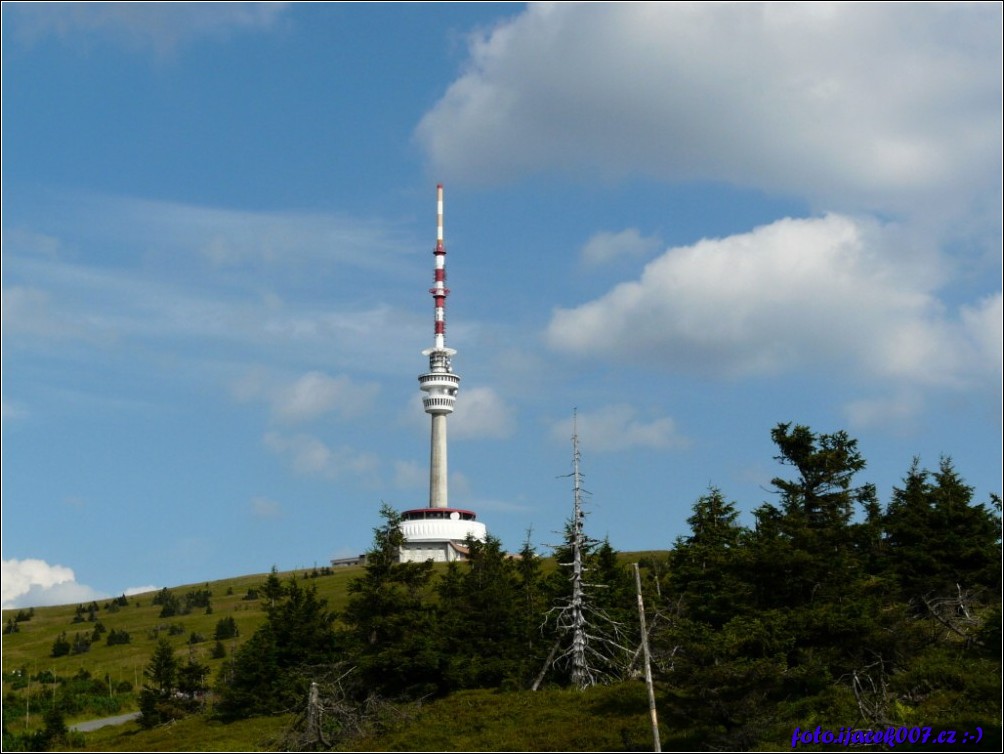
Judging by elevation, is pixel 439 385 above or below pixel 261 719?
above

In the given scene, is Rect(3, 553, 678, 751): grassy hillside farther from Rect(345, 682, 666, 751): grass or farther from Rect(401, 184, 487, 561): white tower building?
Rect(401, 184, 487, 561): white tower building

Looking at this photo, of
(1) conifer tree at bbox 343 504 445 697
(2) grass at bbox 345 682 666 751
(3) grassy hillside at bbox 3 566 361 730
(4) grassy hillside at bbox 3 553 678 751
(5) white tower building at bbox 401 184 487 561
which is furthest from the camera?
(5) white tower building at bbox 401 184 487 561

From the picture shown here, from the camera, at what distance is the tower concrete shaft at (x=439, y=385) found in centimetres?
18975

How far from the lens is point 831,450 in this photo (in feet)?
173

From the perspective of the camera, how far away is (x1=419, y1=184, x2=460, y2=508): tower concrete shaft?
190 m

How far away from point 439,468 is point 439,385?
14590 mm

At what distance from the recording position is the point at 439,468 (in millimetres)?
190375

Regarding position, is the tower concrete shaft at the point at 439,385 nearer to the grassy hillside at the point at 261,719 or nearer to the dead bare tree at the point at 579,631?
the grassy hillside at the point at 261,719

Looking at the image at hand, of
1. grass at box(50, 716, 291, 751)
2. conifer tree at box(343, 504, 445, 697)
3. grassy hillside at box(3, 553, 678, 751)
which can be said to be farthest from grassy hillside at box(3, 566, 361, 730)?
conifer tree at box(343, 504, 445, 697)

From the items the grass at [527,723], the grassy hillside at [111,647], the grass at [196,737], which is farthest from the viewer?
the grassy hillside at [111,647]

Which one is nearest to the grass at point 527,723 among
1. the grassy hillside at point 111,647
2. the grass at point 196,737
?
the grass at point 196,737

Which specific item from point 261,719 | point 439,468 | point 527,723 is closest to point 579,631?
point 527,723

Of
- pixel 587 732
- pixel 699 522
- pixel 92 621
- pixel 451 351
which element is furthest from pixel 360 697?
pixel 451 351

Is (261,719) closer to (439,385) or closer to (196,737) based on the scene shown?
(196,737)
